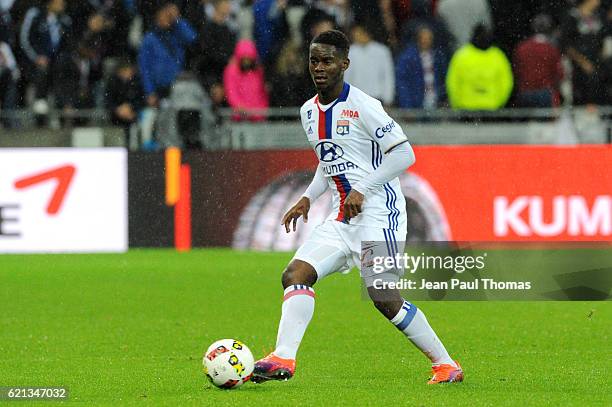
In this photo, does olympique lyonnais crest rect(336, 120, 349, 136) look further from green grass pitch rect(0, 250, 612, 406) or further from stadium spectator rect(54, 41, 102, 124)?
stadium spectator rect(54, 41, 102, 124)

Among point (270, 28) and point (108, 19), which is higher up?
point (108, 19)

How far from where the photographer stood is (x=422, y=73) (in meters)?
16.8

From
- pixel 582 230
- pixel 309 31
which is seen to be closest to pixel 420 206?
pixel 582 230

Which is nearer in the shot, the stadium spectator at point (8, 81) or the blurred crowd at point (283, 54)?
the blurred crowd at point (283, 54)

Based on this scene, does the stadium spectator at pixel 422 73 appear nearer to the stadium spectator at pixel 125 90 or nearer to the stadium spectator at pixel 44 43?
the stadium spectator at pixel 125 90

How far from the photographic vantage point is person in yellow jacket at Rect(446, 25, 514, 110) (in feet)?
54.4

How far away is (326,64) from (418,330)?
4.60 ft

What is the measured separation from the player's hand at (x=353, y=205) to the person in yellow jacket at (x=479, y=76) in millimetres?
9644

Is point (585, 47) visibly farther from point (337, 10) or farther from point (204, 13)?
point (204, 13)

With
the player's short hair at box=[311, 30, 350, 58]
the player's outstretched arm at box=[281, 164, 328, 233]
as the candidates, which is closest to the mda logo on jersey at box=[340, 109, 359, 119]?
the player's short hair at box=[311, 30, 350, 58]

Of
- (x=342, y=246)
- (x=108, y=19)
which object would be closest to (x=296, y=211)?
(x=342, y=246)

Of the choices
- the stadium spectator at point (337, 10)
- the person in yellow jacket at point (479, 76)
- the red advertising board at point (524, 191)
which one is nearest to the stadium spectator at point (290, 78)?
the stadium spectator at point (337, 10)

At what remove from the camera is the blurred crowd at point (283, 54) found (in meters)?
16.8

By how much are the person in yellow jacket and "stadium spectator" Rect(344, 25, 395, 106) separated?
2.46 feet
